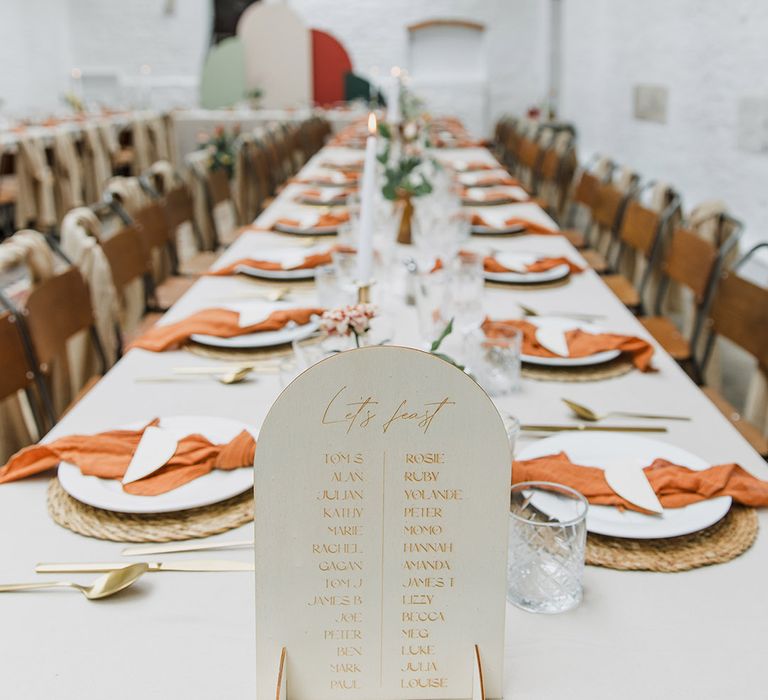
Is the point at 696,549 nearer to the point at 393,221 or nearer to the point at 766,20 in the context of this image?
the point at 393,221

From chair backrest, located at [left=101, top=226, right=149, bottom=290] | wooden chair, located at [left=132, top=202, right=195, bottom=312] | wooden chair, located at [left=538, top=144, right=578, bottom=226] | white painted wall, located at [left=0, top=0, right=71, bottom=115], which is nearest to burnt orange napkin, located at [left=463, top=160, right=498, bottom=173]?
wooden chair, located at [left=538, top=144, right=578, bottom=226]

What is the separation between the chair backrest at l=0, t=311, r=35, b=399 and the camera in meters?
2.00

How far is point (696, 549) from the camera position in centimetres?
118

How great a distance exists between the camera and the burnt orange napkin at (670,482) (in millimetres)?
1269

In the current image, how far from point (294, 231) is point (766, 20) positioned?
3380mm

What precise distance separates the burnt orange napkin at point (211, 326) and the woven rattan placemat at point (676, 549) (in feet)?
3.32

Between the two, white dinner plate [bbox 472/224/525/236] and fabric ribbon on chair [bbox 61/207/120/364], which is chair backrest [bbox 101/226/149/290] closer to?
fabric ribbon on chair [bbox 61/207/120/364]

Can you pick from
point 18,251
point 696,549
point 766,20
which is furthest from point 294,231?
point 766,20

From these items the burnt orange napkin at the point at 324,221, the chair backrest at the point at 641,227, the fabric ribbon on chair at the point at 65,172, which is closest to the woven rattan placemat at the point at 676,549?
the burnt orange napkin at the point at 324,221

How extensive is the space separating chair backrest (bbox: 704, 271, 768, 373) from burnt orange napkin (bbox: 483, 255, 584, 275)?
0.42 m

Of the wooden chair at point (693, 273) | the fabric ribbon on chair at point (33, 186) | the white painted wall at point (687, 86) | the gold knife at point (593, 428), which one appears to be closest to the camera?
the gold knife at point (593, 428)

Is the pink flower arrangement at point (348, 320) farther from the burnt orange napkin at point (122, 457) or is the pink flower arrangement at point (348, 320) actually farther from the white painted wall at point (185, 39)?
the white painted wall at point (185, 39)

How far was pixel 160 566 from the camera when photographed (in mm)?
1144

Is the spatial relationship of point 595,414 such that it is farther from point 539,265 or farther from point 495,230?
point 495,230
